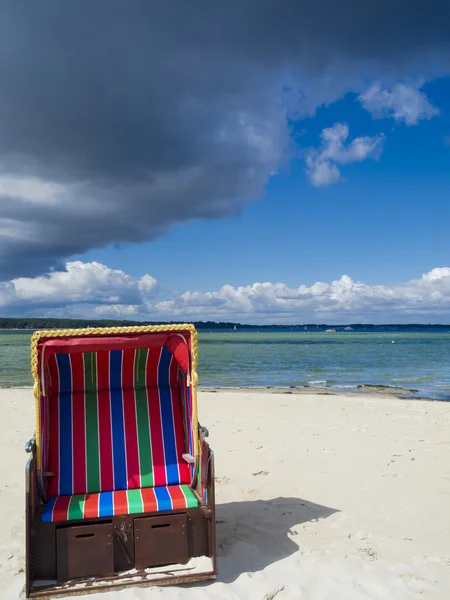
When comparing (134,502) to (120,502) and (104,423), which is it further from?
(104,423)

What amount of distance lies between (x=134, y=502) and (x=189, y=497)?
0.49 metres

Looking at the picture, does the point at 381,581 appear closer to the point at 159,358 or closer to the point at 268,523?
the point at 268,523

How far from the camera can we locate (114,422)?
572cm

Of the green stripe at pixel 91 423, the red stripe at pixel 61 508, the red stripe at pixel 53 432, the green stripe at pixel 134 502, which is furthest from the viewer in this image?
the green stripe at pixel 91 423

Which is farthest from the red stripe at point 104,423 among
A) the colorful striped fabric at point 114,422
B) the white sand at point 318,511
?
the white sand at point 318,511

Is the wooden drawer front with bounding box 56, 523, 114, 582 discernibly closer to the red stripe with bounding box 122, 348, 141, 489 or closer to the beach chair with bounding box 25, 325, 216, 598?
the beach chair with bounding box 25, 325, 216, 598

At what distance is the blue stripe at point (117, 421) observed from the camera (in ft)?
17.8

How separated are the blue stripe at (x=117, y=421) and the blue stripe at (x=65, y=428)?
430mm

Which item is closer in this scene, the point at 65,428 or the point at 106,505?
the point at 106,505

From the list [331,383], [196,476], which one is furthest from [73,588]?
[331,383]

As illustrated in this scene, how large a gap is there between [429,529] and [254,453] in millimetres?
Answer: 3544

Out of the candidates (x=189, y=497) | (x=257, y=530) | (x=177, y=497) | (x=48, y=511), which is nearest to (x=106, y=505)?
(x=48, y=511)

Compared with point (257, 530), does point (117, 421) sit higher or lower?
higher

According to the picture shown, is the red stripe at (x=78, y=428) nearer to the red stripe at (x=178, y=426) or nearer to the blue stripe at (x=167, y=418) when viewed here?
the blue stripe at (x=167, y=418)
